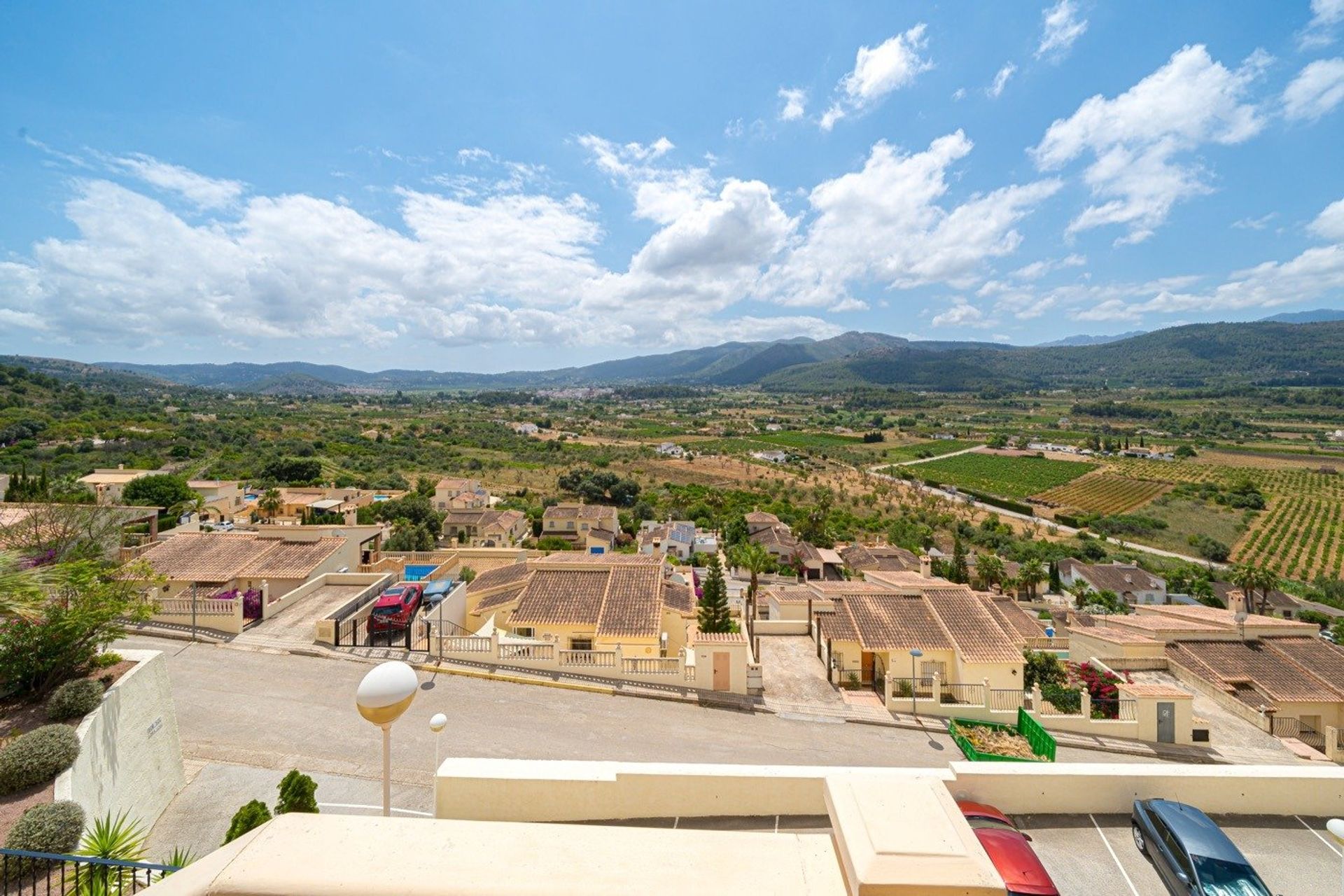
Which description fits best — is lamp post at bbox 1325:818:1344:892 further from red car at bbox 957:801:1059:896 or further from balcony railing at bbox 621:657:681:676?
balcony railing at bbox 621:657:681:676

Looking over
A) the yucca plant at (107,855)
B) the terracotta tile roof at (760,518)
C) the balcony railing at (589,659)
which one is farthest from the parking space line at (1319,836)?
the terracotta tile roof at (760,518)

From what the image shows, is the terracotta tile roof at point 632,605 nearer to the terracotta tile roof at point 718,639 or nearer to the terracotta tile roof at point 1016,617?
the terracotta tile roof at point 718,639

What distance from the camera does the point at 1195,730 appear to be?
51.4 ft

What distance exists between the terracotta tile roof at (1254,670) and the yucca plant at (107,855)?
2559 centimetres

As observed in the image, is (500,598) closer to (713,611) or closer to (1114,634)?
(713,611)

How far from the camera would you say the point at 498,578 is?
21.6 metres

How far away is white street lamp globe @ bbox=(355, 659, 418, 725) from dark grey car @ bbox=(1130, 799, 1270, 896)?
21.2ft

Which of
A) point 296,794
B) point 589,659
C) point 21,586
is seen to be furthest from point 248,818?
point 589,659

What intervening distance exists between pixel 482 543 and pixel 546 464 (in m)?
47.1

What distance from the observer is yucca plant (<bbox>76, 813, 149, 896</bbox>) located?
5.06 m

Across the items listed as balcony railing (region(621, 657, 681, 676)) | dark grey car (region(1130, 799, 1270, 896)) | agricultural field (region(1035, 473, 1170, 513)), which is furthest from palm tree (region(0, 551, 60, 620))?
agricultural field (region(1035, 473, 1170, 513))

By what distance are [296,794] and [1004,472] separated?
11010cm

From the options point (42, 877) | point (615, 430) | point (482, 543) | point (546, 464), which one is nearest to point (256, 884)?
point (42, 877)

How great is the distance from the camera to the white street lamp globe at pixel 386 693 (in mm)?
4879
